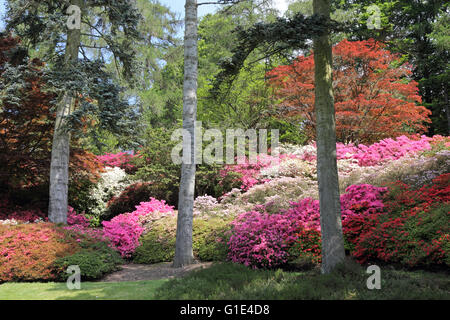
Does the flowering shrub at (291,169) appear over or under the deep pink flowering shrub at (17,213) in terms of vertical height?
over

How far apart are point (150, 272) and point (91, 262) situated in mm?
1148

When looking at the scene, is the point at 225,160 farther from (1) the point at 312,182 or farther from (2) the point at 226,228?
(2) the point at 226,228

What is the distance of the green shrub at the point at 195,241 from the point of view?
729cm

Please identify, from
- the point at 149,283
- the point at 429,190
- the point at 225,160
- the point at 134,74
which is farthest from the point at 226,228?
the point at 134,74

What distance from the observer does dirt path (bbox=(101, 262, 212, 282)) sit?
6.12 meters

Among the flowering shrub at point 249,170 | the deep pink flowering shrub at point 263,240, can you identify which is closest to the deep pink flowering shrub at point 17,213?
the flowering shrub at point 249,170

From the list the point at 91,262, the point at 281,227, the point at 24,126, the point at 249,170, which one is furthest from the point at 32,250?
the point at 249,170

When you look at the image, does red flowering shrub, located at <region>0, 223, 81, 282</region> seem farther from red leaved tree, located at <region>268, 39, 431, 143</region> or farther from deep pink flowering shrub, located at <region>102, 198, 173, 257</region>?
red leaved tree, located at <region>268, 39, 431, 143</region>

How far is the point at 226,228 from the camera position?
7.68m

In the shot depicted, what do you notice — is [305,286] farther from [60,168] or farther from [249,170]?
[249,170]

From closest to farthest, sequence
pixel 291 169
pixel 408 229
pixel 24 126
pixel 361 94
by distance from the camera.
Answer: pixel 408 229, pixel 24 126, pixel 291 169, pixel 361 94

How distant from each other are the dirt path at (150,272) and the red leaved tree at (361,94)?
6.91 meters

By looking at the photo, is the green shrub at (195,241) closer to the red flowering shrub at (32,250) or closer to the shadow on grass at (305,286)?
the red flowering shrub at (32,250)

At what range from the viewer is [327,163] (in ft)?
16.4
